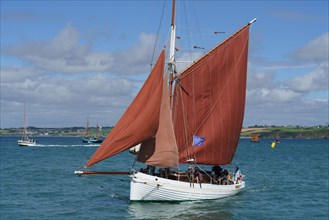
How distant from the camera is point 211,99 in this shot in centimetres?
4566

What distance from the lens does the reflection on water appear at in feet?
124

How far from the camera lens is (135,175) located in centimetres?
4066

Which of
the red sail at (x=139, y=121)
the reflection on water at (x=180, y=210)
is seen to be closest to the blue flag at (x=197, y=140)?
the reflection on water at (x=180, y=210)

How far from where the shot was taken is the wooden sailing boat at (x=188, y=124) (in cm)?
4006

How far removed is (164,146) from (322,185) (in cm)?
2702

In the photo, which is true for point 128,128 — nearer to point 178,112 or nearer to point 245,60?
point 178,112

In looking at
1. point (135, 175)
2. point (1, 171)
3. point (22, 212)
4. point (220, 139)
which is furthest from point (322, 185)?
point (1, 171)

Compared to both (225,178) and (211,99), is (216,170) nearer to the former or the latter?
(225,178)

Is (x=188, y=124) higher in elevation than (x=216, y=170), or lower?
higher

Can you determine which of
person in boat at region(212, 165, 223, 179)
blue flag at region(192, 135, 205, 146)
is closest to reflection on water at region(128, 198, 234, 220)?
person in boat at region(212, 165, 223, 179)

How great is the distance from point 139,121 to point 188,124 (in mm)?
7183

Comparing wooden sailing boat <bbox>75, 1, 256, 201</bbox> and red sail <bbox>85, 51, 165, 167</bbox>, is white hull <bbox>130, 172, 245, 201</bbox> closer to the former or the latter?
wooden sailing boat <bbox>75, 1, 256, 201</bbox>

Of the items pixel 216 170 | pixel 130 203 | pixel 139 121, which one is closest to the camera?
pixel 139 121

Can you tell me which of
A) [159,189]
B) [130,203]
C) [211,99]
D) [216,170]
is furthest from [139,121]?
[216,170]
